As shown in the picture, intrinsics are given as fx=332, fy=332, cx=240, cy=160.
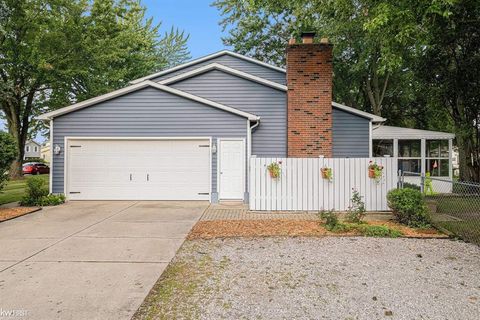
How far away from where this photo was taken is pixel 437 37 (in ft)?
32.9

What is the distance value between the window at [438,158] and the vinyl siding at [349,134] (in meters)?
4.23

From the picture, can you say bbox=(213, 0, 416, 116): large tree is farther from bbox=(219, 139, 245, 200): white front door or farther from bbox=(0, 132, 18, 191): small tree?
bbox=(0, 132, 18, 191): small tree

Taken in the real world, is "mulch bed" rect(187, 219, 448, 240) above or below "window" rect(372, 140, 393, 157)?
below

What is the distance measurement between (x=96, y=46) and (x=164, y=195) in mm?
13301

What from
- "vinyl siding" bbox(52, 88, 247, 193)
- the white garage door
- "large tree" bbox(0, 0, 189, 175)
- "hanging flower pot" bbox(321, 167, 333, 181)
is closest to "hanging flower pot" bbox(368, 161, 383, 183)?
"hanging flower pot" bbox(321, 167, 333, 181)

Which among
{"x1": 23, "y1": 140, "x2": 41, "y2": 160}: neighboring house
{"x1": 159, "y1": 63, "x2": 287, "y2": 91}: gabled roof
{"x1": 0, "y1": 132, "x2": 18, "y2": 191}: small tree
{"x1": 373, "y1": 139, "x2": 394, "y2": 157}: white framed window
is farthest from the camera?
{"x1": 23, "y1": 140, "x2": 41, "y2": 160}: neighboring house

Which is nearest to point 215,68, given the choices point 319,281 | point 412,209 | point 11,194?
point 412,209

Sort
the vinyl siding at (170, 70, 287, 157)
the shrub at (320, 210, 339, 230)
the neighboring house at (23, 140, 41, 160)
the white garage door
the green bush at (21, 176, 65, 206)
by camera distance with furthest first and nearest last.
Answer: the neighboring house at (23, 140, 41, 160)
the vinyl siding at (170, 70, 287, 157)
the white garage door
the green bush at (21, 176, 65, 206)
the shrub at (320, 210, 339, 230)

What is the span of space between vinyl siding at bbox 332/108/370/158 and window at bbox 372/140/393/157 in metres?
3.26

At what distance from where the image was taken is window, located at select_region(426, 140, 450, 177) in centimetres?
1507

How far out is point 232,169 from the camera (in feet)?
37.1

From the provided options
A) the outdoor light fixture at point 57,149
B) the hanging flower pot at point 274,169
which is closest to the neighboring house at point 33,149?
the outdoor light fixture at point 57,149

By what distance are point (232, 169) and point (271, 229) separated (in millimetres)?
4426

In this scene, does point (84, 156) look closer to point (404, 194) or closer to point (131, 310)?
point (131, 310)
